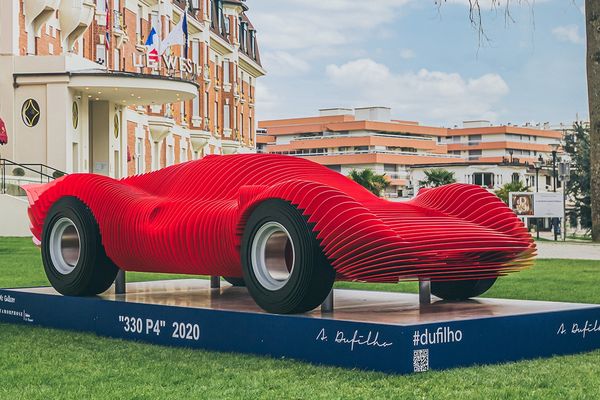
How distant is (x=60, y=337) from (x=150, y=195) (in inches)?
53.5

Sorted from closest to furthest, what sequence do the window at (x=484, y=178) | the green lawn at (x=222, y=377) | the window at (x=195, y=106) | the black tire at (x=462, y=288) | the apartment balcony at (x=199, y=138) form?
the green lawn at (x=222, y=377) → the black tire at (x=462, y=288) → the apartment balcony at (x=199, y=138) → the window at (x=195, y=106) → the window at (x=484, y=178)

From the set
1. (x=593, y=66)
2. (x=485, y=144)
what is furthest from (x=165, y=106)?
(x=485, y=144)

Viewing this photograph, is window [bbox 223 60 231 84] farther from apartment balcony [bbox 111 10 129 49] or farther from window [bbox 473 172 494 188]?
window [bbox 473 172 494 188]

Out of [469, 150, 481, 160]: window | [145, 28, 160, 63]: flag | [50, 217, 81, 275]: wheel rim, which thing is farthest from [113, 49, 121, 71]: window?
[469, 150, 481, 160]: window

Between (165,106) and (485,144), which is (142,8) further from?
(485,144)

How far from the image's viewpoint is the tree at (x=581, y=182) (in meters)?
46.2

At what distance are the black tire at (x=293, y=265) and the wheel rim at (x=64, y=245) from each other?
7.34ft

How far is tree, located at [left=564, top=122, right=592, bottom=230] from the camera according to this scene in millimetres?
46156

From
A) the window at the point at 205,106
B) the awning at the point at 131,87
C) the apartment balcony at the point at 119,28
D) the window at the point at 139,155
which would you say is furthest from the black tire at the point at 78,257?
the window at the point at 205,106

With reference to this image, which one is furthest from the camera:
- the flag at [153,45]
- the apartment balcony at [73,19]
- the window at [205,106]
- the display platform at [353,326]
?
the window at [205,106]

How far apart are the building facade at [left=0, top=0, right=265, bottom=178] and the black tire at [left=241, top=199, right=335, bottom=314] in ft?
108

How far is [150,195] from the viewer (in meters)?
8.15

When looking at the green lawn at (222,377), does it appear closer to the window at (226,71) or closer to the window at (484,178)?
the window at (226,71)

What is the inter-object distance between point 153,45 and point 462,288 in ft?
123
